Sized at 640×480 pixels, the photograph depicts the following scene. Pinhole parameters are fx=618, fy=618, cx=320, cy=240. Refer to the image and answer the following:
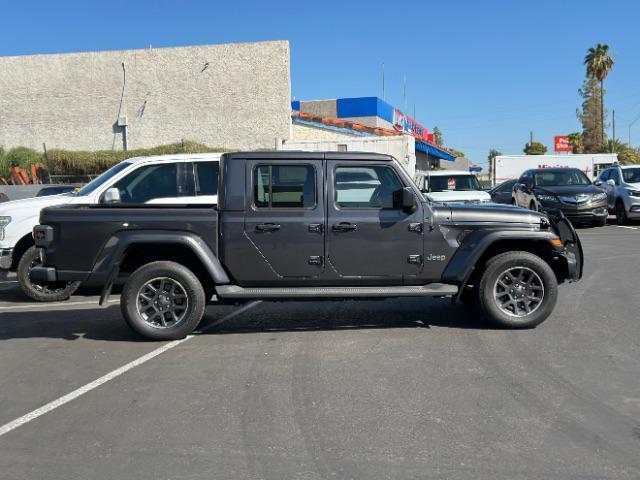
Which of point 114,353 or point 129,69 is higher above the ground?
point 129,69

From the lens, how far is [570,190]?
56.5ft

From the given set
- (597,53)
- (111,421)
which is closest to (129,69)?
(111,421)

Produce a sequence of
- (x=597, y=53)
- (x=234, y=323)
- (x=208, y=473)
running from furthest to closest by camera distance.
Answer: (x=597, y=53), (x=234, y=323), (x=208, y=473)

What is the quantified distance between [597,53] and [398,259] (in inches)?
2567

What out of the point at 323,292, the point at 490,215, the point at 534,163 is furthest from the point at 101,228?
the point at 534,163

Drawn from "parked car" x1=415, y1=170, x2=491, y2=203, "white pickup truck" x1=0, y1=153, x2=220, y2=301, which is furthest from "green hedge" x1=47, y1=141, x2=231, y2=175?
"white pickup truck" x1=0, y1=153, x2=220, y2=301

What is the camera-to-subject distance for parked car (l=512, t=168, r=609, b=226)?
55.6 feet

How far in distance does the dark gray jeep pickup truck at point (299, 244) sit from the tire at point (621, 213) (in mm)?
13574

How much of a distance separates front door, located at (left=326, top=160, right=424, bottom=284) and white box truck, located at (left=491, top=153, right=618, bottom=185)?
2420cm

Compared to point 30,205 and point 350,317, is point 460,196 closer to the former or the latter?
point 350,317

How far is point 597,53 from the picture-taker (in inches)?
2457

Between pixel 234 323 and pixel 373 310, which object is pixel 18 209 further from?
pixel 373 310

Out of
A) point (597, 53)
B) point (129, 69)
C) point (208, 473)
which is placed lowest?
point (208, 473)

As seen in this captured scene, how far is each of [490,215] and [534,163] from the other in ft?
79.3
